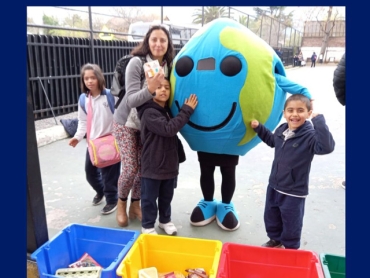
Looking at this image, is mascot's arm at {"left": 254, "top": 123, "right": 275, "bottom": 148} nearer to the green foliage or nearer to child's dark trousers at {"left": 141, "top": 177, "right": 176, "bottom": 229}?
child's dark trousers at {"left": 141, "top": 177, "right": 176, "bottom": 229}

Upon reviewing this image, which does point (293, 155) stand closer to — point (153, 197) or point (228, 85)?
point (228, 85)

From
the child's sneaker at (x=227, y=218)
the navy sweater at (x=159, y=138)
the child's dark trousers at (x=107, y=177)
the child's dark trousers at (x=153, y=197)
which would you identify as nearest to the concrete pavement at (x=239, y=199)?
the child's sneaker at (x=227, y=218)

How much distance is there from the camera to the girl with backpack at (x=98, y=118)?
279 cm

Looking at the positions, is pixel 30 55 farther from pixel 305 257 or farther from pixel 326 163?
pixel 305 257

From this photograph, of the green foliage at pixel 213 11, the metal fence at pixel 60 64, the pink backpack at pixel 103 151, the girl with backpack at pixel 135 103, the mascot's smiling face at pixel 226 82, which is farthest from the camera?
the green foliage at pixel 213 11

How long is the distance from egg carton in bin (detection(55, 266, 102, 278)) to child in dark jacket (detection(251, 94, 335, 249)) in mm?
1182

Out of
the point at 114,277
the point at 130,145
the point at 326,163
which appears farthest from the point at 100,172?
the point at 326,163

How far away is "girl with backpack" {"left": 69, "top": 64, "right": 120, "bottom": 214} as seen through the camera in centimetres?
279

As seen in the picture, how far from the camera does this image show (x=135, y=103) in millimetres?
2184

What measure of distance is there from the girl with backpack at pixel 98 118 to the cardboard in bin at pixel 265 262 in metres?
1.28

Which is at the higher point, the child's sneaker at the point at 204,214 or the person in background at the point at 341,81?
the person in background at the point at 341,81

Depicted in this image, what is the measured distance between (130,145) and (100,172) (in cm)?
75

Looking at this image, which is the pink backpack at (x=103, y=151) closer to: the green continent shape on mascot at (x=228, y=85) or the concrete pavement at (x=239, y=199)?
the concrete pavement at (x=239, y=199)

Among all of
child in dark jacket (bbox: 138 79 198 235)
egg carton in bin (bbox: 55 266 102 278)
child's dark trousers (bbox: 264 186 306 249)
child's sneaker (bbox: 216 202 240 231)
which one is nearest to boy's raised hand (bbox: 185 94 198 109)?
child in dark jacket (bbox: 138 79 198 235)
